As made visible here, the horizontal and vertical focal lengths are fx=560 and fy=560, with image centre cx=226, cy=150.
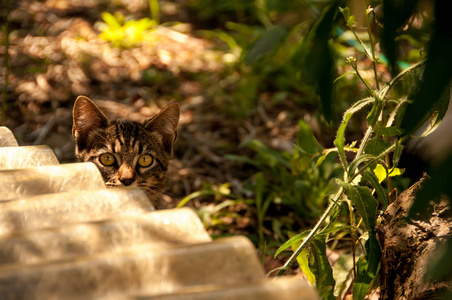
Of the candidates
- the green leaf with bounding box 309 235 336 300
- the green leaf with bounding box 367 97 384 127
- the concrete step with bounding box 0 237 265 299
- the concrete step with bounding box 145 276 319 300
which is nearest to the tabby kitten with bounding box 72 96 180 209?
the green leaf with bounding box 309 235 336 300

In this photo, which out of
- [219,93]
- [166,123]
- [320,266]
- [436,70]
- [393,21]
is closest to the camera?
[436,70]

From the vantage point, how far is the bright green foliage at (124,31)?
5848 millimetres

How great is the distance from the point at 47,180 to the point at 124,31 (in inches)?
164

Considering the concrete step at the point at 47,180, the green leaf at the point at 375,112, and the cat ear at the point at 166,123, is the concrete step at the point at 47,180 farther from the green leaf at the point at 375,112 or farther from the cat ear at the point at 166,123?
the cat ear at the point at 166,123

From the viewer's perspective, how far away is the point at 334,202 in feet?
7.23

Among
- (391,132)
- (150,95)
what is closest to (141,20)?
(150,95)

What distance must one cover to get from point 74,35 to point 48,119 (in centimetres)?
153

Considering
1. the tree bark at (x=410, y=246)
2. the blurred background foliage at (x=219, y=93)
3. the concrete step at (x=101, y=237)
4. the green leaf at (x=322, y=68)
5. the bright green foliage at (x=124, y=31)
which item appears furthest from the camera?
the bright green foliage at (x=124, y=31)

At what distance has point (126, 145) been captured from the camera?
3291 mm

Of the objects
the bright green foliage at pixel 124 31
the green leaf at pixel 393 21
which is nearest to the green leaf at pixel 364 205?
the green leaf at pixel 393 21

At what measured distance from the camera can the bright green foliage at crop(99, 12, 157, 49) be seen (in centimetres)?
585

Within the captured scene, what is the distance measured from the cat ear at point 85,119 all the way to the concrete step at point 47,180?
3.92 feet

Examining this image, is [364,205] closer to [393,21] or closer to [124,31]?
[393,21]

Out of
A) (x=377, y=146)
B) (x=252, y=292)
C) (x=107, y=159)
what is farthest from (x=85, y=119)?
(x=252, y=292)
